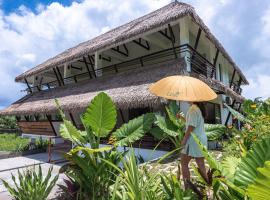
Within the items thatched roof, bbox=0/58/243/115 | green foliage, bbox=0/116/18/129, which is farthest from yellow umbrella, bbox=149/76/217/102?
green foliage, bbox=0/116/18/129

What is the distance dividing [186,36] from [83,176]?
714cm

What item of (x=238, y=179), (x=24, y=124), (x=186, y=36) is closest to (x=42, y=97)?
(x=24, y=124)

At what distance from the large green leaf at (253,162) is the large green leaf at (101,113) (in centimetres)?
257

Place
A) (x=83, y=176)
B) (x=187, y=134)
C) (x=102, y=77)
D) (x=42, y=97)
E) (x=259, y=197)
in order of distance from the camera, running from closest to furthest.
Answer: (x=259, y=197), (x=187, y=134), (x=83, y=176), (x=102, y=77), (x=42, y=97)

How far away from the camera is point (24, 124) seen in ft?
58.6

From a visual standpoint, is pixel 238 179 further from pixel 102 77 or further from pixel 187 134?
pixel 102 77

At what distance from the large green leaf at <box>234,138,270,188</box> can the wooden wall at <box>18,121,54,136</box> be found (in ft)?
48.1

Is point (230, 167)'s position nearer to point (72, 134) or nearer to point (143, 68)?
point (72, 134)

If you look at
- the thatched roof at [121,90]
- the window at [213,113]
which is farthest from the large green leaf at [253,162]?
the window at [213,113]

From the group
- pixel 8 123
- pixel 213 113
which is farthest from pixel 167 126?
pixel 8 123

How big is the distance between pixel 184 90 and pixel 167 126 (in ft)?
11.7

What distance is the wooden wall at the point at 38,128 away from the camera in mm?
15375

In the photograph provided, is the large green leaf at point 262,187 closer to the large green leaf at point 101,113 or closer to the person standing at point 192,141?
the person standing at point 192,141

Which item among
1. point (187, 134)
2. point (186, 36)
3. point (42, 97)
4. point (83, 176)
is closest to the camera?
point (187, 134)
